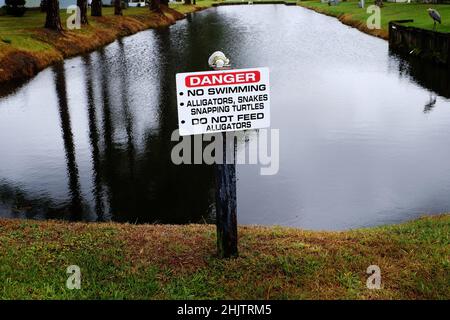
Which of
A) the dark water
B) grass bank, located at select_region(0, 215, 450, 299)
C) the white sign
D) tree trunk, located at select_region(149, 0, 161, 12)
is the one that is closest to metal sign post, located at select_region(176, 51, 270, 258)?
the white sign

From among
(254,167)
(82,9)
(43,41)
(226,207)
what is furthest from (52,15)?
(226,207)

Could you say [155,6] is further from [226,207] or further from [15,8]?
[226,207]

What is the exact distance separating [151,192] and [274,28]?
4446cm

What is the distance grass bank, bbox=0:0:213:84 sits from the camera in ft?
93.1

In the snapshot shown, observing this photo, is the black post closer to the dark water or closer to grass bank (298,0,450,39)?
the dark water

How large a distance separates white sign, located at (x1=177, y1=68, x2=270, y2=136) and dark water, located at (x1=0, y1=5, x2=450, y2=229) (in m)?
4.68

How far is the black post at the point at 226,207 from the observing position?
657 centimetres

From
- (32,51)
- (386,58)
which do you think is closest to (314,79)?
(386,58)

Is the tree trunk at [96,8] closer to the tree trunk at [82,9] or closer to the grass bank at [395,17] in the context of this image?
the tree trunk at [82,9]

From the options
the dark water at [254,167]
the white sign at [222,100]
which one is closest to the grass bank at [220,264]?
the white sign at [222,100]

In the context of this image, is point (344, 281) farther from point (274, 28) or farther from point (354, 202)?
point (274, 28)

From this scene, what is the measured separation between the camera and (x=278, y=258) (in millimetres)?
6844

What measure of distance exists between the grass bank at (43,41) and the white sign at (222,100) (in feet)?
74.6
